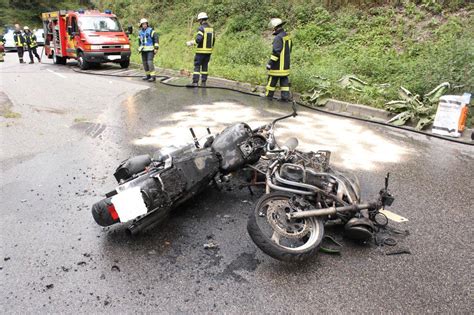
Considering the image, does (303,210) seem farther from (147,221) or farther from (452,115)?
(452,115)

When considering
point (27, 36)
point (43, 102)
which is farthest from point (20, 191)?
point (27, 36)

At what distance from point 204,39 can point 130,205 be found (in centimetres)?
859

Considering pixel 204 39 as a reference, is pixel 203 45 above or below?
below

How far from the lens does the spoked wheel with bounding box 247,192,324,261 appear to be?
287cm

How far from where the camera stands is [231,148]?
12.2ft

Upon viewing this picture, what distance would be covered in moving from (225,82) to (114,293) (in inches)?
378

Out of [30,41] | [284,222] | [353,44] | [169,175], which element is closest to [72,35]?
[30,41]

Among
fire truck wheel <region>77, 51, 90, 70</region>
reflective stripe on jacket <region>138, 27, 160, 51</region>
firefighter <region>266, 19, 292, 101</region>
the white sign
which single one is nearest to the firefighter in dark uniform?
reflective stripe on jacket <region>138, 27, 160, 51</region>

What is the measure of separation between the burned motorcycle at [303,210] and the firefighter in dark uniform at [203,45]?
7.93 m

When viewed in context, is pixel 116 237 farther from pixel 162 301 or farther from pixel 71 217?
pixel 162 301

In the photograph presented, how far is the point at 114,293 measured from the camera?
2.65m

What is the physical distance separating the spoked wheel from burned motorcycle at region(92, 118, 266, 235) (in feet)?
2.24

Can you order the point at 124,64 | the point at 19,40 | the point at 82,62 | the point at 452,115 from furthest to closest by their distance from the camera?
the point at 19,40, the point at 124,64, the point at 82,62, the point at 452,115

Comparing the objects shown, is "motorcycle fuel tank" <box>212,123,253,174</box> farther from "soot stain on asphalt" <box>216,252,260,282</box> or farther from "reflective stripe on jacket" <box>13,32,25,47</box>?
"reflective stripe on jacket" <box>13,32,25,47</box>
